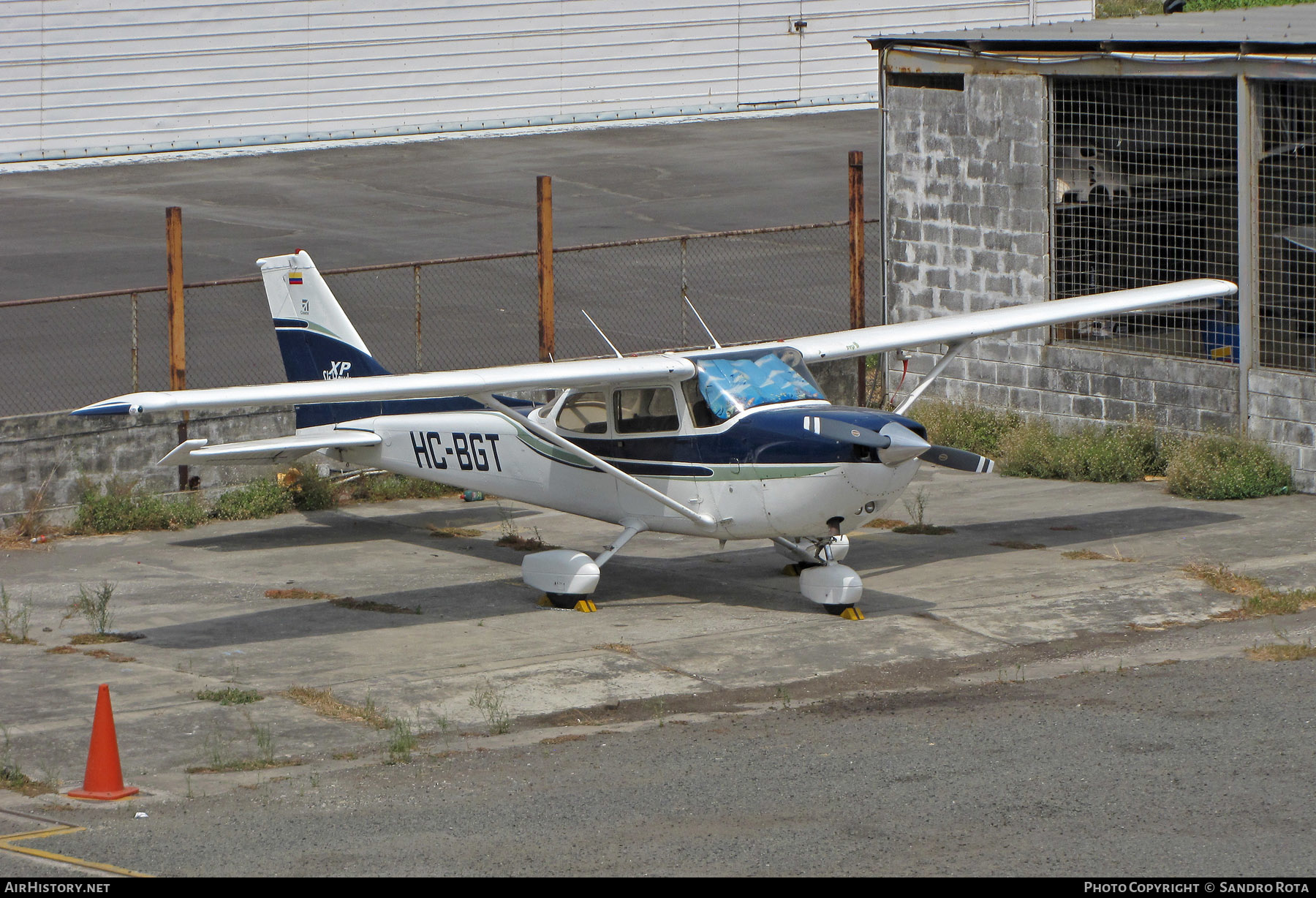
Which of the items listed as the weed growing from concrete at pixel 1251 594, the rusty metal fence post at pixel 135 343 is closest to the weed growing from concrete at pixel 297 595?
the rusty metal fence post at pixel 135 343

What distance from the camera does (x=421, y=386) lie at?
38.2ft

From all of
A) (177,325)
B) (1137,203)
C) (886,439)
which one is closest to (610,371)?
(886,439)

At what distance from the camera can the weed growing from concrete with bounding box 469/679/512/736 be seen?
32.1 feet

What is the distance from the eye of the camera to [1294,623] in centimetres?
1177

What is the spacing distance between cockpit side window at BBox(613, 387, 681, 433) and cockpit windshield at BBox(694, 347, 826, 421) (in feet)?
→ 1.06

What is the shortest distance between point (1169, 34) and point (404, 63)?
773 inches

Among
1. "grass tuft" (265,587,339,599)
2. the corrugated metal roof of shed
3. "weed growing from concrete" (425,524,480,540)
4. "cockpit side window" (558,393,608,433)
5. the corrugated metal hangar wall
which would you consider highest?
the corrugated metal hangar wall

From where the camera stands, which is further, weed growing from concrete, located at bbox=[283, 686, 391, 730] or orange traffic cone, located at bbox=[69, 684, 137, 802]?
weed growing from concrete, located at bbox=[283, 686, 391, 730]

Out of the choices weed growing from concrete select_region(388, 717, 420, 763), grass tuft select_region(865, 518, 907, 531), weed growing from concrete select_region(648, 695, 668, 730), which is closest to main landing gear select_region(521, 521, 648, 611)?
weed growing from concrete select_region(648, 695, 668, 730)

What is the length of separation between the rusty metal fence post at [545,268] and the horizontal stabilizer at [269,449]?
3.44 meters

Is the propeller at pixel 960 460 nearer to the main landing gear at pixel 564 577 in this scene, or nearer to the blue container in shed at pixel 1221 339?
the main landing gear at pixel 564 577

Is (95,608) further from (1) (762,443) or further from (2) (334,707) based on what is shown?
(1) (762,443)

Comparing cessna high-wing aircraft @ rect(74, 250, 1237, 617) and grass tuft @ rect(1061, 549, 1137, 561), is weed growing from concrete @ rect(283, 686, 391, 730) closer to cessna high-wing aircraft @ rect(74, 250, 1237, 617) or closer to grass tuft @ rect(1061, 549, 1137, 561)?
cessna high-wing aircraft @ rect(74, 250, 1237, 617)

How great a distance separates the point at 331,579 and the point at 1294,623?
721 cm
